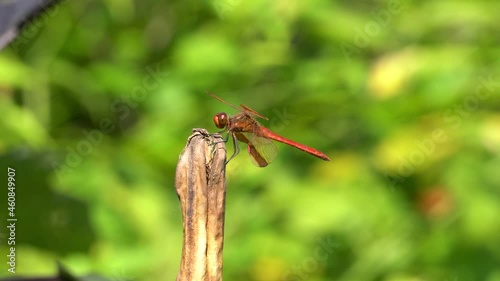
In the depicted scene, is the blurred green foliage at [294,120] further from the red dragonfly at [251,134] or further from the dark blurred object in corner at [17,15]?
the dark blurred object in corner at [17,15]

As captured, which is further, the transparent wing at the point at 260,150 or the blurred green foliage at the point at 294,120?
the blurred green foliage at the point at 294,120

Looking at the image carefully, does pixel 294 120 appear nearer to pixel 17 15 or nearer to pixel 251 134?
pixel 251 134

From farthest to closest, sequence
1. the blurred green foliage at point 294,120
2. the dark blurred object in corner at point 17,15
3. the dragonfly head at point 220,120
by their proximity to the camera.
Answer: the blurred green foliage at point 294,120
the dragonfly head at point 220,120
the dark blurred object in corner at point 17,15

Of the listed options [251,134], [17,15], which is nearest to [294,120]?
[251,134]

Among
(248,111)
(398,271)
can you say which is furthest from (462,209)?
(248,111)

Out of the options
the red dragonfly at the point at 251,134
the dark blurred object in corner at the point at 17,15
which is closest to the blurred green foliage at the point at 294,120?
the red dragonfly at the point at 251,134

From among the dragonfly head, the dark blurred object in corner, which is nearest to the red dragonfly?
the dragonfly head
